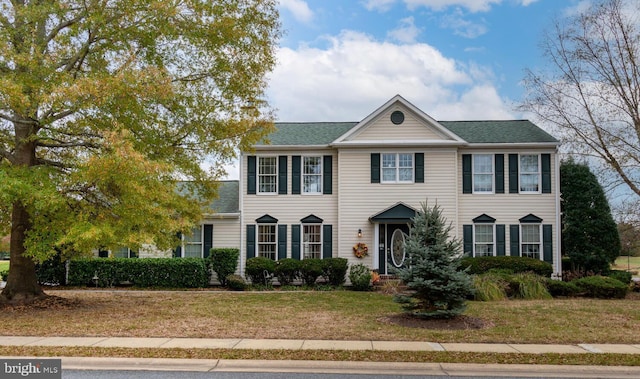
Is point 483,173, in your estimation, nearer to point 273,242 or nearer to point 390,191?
point 390,191

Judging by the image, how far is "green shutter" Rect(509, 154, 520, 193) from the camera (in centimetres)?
2212

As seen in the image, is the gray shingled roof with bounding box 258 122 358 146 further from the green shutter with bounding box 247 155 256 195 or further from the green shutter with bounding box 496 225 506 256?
the green shutter with bounding box 496 225 506 256

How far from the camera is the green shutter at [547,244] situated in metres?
21.7

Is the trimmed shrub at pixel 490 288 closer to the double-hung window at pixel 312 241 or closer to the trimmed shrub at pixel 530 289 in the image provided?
the trimmed shrub at pixel 530 289

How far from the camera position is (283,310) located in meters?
14.6

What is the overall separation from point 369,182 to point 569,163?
30.2 feet

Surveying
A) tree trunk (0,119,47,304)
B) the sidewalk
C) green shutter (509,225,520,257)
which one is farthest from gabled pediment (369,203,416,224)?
tree trunk (0,119,47,304)

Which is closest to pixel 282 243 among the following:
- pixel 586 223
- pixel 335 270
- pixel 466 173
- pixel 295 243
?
pixel 295 243

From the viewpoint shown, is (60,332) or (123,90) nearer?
(60,332)

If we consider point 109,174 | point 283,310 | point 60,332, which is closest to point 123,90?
point 109,174

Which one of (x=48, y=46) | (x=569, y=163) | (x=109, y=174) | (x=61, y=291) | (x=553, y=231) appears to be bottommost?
(x=61, y=291)

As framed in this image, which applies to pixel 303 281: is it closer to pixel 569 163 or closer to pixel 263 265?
pixel 263 265

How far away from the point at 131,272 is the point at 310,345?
1380 cm

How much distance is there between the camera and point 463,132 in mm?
23375
